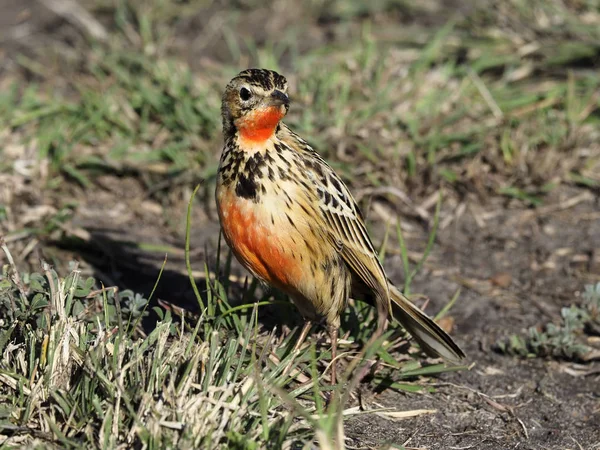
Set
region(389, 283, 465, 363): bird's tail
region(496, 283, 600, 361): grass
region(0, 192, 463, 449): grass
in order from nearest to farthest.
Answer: region(0, 192, 463, 449): grass < region(389, 283, 465, 363): bird's tail < region(496, 283, 600, 361): grass

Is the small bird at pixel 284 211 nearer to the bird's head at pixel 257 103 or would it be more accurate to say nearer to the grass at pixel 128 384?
the bird's head at pixel 257 103

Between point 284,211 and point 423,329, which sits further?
point 423,329

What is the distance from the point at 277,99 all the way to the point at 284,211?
0.54 meters

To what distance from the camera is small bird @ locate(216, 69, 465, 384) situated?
14.8 feet

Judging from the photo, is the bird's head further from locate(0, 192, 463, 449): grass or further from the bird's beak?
locate(0, 192, 463, 449): grass

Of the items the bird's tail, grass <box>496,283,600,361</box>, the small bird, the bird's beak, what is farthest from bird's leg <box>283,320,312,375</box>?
grass <box>496,283,600,361</box>

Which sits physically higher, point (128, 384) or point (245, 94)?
point (245, 94)

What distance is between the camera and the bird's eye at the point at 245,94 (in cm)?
457

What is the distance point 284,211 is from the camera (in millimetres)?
4520

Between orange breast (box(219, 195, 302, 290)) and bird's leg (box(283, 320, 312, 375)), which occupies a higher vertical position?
orange breast (box(219, 195, 302, 290))

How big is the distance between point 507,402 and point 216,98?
3770 mm

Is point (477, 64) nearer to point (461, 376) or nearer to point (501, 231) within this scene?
point (501, 231)

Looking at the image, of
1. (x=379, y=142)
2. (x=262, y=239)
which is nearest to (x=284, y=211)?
(x=262, y=239)

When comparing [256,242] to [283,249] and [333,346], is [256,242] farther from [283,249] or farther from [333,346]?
[333,346]
